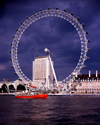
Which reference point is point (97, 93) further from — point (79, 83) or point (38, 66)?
point (38, 66)

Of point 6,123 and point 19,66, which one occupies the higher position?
point 19,66

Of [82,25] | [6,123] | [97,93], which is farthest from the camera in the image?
[97,93]

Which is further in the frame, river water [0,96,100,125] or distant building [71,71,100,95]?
distant building [71,71,100,95]

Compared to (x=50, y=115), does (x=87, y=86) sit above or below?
above

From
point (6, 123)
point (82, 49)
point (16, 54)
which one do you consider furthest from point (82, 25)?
point (6, 123)

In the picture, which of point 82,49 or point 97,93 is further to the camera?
point 97,93

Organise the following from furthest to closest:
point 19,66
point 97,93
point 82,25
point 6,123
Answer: point 97,93 → point 19,66 → point 82,25 → point 6,123

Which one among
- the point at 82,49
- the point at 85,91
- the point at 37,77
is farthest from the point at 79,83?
the point at 82,49

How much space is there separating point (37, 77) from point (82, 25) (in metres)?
86.9

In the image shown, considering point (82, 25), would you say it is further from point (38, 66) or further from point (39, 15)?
point (38, 66)

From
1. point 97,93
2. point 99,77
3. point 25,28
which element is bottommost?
point 97,93

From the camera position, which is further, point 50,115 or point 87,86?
point 87,86

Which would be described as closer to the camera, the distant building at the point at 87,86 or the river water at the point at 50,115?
the river water at the point at 50,115

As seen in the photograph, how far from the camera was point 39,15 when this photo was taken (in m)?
63.0
